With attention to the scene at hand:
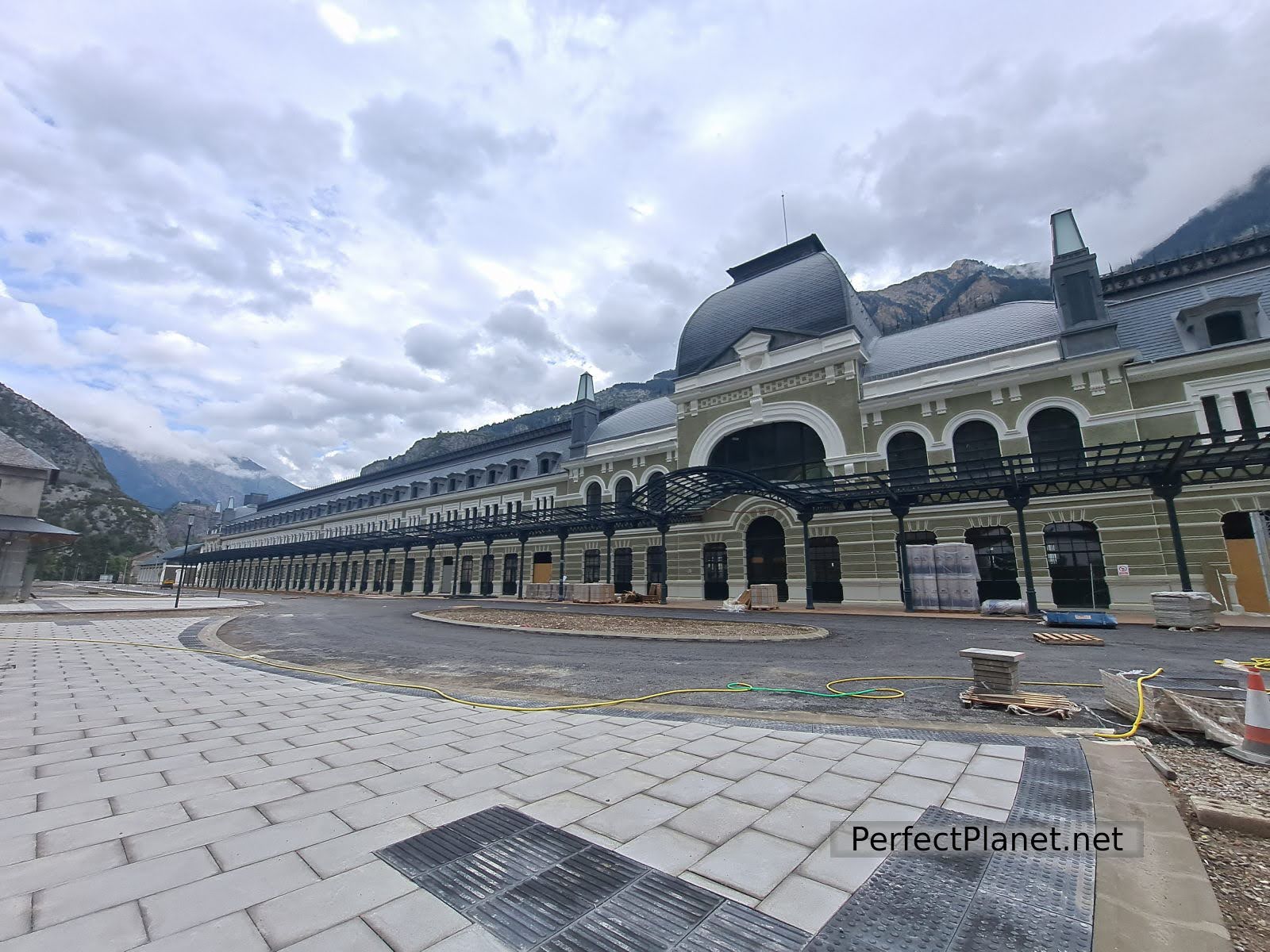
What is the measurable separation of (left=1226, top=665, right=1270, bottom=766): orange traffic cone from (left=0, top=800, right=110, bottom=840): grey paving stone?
8.95 m

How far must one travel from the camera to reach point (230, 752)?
16.2 feet

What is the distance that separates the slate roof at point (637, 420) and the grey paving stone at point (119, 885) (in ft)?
104

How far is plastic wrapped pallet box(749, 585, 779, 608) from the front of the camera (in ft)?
75.5

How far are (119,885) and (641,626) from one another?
48.5 feet

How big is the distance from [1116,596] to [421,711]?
917 inches

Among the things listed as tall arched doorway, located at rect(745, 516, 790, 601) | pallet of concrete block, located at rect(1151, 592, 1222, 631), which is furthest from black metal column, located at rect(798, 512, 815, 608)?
pallet of concrete block, located at rect(1151, 592, 1222, 631)

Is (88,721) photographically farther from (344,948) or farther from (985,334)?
(985,334)

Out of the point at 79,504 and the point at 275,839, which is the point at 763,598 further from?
the point at 79,504

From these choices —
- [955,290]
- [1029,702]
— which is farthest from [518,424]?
[1029,702]

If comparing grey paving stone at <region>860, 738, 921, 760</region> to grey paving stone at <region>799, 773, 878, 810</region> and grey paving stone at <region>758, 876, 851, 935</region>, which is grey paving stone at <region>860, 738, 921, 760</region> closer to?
grey paving stone at <region>799, 773, 878, 810</region>

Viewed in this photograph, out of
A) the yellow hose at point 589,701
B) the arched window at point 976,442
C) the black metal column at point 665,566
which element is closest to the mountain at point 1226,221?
the arched window at point 976,442

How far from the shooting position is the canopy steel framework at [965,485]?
16.9m

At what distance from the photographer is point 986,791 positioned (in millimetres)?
3924

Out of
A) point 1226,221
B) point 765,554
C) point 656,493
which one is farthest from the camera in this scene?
point 1226,221
